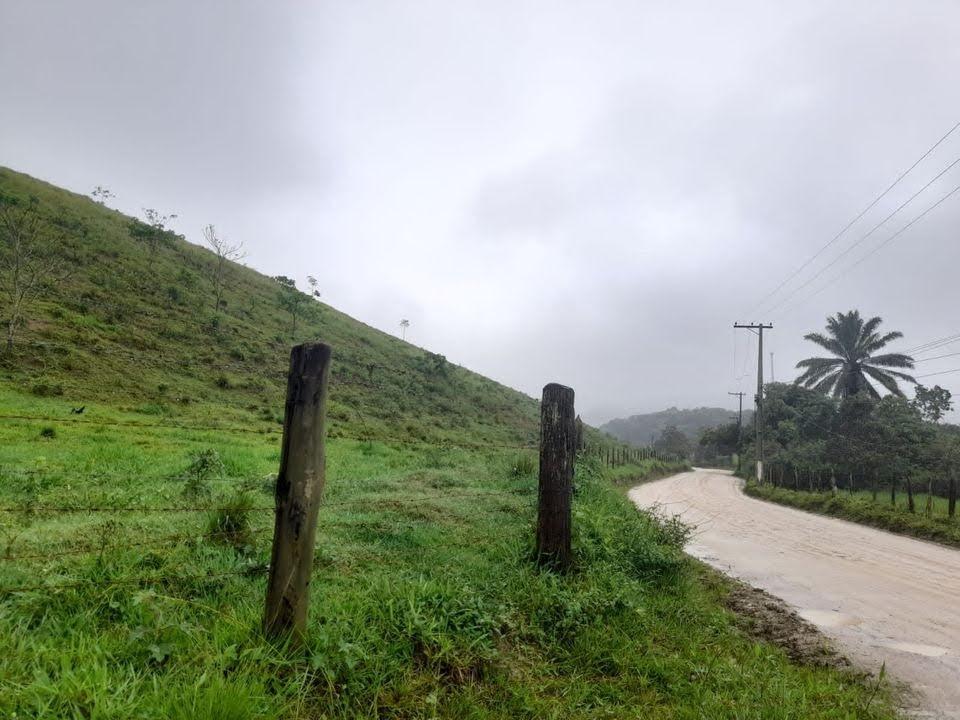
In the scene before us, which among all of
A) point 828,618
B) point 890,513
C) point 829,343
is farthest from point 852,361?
point 828,618

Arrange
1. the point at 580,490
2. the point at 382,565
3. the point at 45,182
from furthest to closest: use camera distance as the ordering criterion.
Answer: the point at 45,182 → the point at 580,490 → the point at 382,565

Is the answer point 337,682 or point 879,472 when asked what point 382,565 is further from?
point 879,472

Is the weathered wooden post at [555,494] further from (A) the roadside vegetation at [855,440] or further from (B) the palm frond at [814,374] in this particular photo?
Result: (B) the palm frond at [814,374]

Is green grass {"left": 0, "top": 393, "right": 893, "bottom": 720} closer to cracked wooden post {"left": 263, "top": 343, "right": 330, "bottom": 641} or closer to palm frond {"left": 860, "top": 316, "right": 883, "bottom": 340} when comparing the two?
cracked wooden post {"left": 263, "top": 343, "right": 330, "bottom": 641}

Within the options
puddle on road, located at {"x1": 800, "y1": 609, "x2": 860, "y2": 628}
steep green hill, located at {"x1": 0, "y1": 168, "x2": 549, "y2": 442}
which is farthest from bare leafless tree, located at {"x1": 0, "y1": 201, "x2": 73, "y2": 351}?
puddle on road, located at {"x1": 800, "y1": 609, "x2": 860, "y2": 628}

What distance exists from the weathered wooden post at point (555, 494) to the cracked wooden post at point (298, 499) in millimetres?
2748

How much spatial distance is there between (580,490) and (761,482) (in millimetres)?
28240

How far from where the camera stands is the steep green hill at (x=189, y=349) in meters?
21.9

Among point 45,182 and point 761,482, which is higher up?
point 45,182

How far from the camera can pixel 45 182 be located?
54.6 m

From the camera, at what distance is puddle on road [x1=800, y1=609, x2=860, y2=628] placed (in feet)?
20.3

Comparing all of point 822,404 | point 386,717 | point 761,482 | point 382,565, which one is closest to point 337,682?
point 386,717

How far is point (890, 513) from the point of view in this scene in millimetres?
16734

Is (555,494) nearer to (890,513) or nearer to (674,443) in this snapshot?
(890,513)
